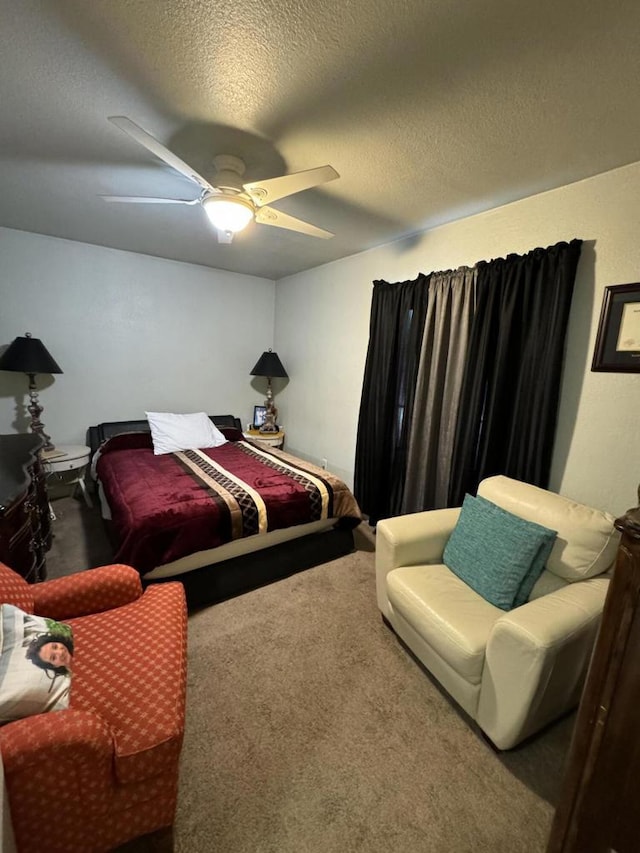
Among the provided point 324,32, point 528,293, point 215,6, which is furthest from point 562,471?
point 215,6

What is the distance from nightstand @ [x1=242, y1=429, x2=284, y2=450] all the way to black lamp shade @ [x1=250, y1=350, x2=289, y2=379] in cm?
71

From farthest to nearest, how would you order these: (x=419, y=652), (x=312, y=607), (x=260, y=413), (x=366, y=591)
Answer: (x=260, y=413) → (x=366, y=591) → (x=312, y=607) → (x=419, y=652)

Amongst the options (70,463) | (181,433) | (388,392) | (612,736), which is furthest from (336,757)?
(70,463)

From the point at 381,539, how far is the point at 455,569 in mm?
402

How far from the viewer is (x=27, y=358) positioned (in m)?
2.80

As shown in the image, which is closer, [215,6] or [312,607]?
[215,6]

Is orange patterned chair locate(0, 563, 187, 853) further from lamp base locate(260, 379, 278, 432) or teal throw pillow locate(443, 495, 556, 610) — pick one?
lamp base locate(260, 379, 278, 432)

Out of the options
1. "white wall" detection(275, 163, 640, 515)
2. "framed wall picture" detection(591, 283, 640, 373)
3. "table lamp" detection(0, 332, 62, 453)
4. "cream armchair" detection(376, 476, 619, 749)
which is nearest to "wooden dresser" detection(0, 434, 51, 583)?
"table lamp" detection(0, 332, 62, 453)

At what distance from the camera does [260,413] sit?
14.6 ft

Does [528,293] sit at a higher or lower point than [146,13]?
lower

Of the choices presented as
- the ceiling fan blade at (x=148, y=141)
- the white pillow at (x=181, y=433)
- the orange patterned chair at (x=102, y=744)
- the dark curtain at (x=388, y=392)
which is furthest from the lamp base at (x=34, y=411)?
the dark curtain at (x=388, y=392)

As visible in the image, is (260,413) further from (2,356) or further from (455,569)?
(455,569)

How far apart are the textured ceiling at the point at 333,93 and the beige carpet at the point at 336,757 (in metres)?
2.51

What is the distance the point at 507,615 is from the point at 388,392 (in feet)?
6.08
